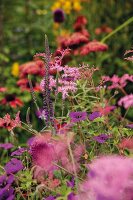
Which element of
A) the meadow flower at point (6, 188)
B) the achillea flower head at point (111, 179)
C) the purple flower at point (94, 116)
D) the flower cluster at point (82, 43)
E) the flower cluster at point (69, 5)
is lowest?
the meadow flower at point (6, 188)

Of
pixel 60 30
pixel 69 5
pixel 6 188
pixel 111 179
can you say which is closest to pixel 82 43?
pixel 60 30

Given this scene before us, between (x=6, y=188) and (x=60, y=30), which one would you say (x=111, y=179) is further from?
(x=60, y=30)

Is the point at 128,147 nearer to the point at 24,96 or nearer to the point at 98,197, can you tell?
the point at 98,197

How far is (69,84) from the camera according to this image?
1729 millimetres

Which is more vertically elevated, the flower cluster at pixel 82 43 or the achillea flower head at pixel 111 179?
the flower cluster at pixel 82 43

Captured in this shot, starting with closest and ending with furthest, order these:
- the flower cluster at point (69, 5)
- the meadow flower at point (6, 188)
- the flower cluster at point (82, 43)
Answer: the meadow flower at point (6, 188), the flower cluster at point (82, 43), the flower cluster at point (69, 5)

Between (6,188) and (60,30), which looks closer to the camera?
(6,188)

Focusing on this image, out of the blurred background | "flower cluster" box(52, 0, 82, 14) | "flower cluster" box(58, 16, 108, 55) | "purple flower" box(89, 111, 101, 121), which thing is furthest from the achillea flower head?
"flower cluster" box(52, 0, 82, 14)

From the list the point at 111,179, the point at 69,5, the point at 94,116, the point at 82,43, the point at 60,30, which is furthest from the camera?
the point at 69,5

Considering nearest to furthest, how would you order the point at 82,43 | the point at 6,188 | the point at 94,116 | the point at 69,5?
the point at 6,188 < the point at 94,116 < the point at 82,43 < the point at 69,5

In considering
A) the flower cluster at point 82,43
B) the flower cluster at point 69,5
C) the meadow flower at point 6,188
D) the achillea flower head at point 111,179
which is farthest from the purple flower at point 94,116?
the flower cluster at point 69,5

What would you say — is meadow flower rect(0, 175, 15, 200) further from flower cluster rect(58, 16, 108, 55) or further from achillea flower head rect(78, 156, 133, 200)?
flower cluster rect(58, 16, 108, 55)

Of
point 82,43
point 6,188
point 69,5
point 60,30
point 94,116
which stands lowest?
point 6,188

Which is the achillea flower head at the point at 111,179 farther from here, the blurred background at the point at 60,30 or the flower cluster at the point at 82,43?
the blurred background at the point at 60,30
